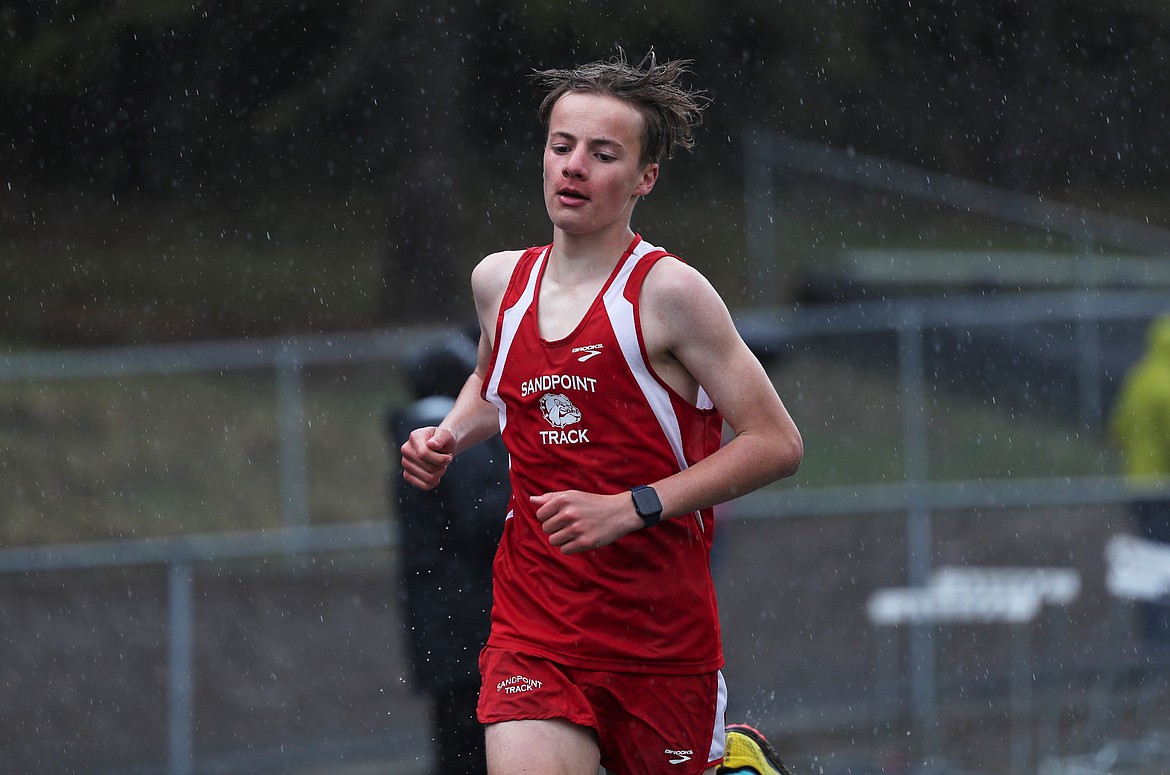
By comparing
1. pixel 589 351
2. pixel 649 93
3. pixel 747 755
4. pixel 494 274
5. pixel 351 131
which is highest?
pixel 351 131

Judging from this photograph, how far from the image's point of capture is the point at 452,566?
4.21 metres

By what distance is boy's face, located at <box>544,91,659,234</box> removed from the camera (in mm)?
2855

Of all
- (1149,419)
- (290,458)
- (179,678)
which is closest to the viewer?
(179,678)

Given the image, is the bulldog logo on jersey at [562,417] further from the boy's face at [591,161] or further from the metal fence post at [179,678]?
the metal fence post at [179,678]

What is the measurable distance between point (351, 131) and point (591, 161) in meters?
18.2

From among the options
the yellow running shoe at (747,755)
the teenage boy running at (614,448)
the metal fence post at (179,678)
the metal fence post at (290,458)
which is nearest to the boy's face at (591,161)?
the teenage boy running at (614,448)

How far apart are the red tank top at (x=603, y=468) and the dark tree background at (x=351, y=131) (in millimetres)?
14225

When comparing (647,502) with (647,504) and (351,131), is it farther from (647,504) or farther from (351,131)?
(351,131)

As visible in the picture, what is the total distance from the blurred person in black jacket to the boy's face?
1349 millimetres

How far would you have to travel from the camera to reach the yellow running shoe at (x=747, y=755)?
11.2ft

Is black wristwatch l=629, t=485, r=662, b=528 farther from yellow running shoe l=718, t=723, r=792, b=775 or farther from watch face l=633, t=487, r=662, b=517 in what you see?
yellow running shoe l=718, t=723, r=792, b=775

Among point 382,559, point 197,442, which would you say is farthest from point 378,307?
point 382,559

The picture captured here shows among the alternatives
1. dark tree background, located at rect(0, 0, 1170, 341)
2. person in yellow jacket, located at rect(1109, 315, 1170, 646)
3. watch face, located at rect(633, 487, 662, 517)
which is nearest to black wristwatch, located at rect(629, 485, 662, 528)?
watch face, located at rect(633, 487, 662, 517)

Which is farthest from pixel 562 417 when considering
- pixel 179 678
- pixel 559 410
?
pixel 179 678
